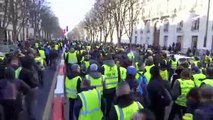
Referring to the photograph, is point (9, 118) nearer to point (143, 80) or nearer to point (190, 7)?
point (143, 80)

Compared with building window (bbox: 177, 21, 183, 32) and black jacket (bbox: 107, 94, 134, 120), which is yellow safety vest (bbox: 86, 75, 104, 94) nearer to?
black jacket (bbox: 107, 94, 134, 120)

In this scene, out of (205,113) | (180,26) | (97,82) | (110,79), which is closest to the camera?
(205,113)

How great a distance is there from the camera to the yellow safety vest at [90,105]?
5918 mm

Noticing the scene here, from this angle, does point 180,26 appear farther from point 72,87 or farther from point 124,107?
point 124,107

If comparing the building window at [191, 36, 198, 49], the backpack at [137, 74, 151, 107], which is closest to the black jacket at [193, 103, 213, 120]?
the backpack at [137, 74, 151, 107]

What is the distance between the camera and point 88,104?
5.94 meters

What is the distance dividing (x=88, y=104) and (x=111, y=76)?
2.97 m

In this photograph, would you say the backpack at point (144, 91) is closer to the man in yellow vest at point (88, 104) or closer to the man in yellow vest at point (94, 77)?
the man in yellow vest at point (94, 77)

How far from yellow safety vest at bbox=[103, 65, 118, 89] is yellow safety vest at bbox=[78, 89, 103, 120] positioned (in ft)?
8.80

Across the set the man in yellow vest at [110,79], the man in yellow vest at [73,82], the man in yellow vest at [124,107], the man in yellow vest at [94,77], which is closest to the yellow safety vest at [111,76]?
the man in yellow vest at [110,79]

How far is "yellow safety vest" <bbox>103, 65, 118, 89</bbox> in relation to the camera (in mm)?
8773

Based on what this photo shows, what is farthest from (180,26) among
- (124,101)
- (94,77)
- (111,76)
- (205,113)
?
(205,113)

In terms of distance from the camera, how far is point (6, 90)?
24.4 feet

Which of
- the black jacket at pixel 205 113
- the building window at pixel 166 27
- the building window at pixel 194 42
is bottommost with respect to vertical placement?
the building window at pixel 194 42
